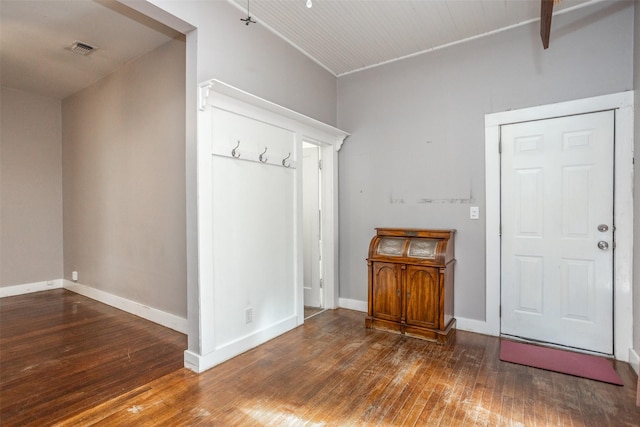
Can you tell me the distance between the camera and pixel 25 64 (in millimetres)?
3896

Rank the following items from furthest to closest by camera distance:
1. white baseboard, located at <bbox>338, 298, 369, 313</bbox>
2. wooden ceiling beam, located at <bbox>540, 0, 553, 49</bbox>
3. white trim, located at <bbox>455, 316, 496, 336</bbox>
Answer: white baseboard, located at <bbox>338, 298, 369, 313</bbox>, white trim, located at <bbox>455, 316, 496, 336</bbox>, wooden ceiling beam, located at <bbox>540, 0, 553, 49</bbox>

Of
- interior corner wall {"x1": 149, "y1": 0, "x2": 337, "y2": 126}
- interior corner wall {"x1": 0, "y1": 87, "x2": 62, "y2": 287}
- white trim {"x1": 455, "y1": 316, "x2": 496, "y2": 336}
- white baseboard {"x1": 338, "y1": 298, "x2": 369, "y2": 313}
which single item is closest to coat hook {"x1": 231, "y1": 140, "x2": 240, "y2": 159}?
interior corner wall {"x1": 149, "y1": 0, "x2": 337, "y2": 126}

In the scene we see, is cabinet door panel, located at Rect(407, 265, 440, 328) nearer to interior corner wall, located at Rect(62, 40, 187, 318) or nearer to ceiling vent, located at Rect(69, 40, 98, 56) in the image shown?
interior corner wall, located at Rect(62, 40, 187, 318)

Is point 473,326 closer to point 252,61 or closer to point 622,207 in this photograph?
point 622,207

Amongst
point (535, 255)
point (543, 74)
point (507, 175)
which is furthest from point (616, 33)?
point (535, 255)

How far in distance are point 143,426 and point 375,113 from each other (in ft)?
11.9

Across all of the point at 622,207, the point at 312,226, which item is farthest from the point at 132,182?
the point at 622,207

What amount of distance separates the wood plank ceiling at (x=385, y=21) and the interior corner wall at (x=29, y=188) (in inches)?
168

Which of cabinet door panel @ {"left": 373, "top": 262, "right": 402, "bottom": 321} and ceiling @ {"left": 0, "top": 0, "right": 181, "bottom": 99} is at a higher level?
ceiling @ {"left": 0, "top": 0, "right": 181, "bottom": 99}

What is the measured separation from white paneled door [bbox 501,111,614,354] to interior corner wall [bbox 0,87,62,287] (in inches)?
250

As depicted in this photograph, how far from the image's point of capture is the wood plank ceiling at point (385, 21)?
278 cm

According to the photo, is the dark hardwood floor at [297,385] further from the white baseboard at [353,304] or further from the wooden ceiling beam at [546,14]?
the wooden ceiling beam at [546,14]

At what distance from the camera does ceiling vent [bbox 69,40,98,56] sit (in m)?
3.37

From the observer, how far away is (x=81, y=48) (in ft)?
11.3
